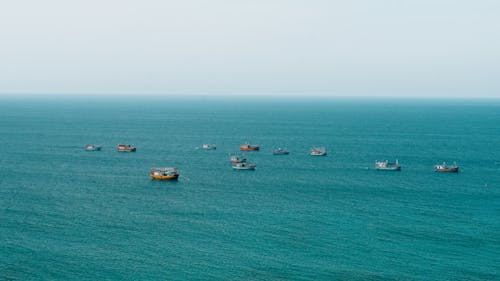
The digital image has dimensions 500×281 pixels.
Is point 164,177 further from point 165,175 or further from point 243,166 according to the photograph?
point 243,166

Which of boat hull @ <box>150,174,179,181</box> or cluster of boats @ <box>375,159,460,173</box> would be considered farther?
cluster of boats @ <box>375,159,460,173</box>

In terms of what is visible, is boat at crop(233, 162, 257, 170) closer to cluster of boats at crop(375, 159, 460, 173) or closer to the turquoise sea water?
the turquoise sea water

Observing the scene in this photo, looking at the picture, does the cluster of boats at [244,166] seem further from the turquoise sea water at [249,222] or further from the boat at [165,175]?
the turquoise sea water at [249,222]

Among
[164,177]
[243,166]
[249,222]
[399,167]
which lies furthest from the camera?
[243,166]

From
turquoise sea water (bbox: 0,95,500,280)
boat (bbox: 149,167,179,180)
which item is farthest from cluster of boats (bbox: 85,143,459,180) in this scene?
turquoise sea water (bbox: 0,95,500,280)

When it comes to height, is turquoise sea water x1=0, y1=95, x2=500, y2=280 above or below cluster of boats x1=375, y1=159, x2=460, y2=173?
below

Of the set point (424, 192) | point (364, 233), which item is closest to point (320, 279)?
point (364, 233)

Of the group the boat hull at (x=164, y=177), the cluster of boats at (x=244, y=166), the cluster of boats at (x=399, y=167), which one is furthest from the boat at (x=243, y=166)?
the cluster of boats at (x=399, y=167)

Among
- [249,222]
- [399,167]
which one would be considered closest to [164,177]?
[249,222]

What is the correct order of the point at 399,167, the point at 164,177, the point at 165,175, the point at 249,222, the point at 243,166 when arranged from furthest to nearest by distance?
the point at 243,166
the point at 399,167
the point at 165,175
the point at 164,177
the point at 249,222

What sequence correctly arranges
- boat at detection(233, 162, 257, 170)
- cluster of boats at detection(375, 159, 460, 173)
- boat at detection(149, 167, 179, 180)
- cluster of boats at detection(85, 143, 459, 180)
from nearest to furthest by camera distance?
boat at detection(149, 167, 179, 180), cluster of boats at detection(85, 143, 459, 180), cluster of boats at detection(375, 159, 460, 173), boat at detection(233, 162, 257, 170)

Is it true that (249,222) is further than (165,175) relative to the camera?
No
